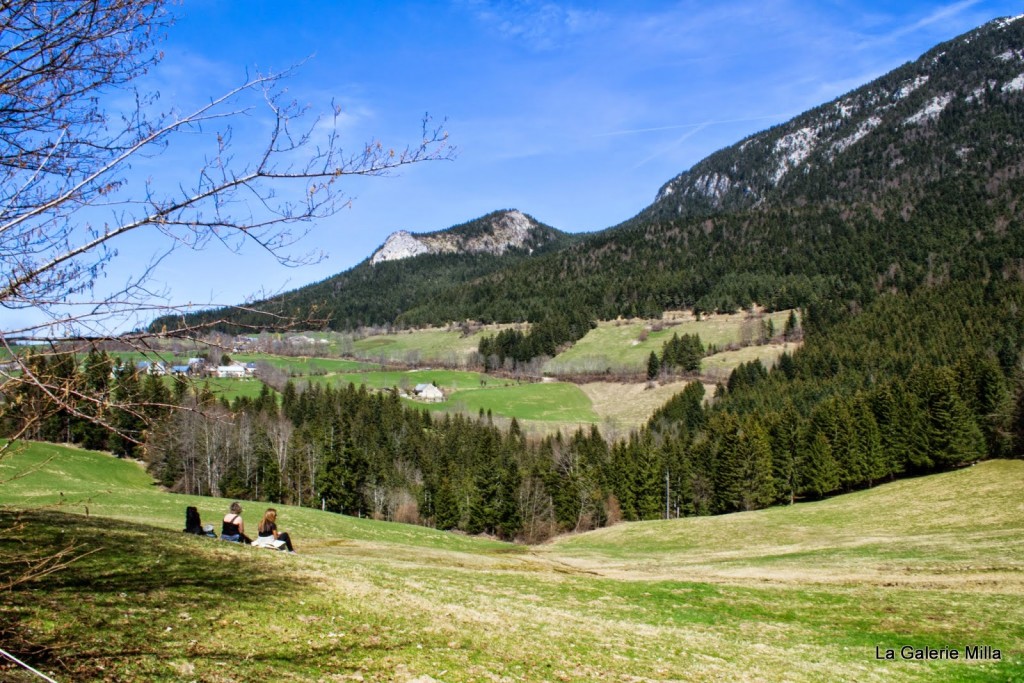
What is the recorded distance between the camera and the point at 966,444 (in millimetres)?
62875

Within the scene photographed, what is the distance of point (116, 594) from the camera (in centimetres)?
920

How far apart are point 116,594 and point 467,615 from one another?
20.3 ft

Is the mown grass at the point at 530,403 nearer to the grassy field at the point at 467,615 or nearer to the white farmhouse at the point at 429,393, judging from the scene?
the white farmhouse at the point at 429,393

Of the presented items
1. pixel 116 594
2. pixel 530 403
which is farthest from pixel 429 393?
pixel 116 594

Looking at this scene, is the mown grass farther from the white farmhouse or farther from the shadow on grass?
the shadow on grass

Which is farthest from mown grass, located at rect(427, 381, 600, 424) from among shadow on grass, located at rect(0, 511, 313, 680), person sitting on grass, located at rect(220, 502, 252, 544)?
shadow on grass, located at rect(0, 511, 313, 680)

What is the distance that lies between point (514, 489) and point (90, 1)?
227 feet

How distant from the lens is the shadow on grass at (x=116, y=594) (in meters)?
7.05

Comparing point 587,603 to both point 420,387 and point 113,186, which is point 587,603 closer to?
point 113,186

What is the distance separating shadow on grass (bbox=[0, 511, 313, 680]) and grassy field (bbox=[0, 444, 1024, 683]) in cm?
4

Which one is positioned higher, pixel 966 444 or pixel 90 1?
pixel 90 1

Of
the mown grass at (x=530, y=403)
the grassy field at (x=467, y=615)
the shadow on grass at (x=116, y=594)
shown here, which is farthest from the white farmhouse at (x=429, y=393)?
the shadow on grass at (x=116, y=594)

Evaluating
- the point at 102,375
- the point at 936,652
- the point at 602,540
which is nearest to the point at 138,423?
the point at 102,375

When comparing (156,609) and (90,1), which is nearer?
(90,1)
